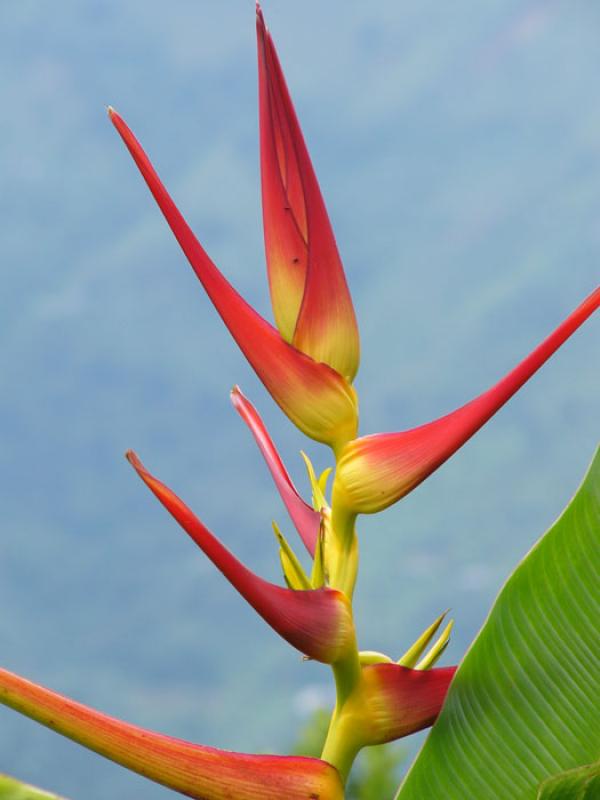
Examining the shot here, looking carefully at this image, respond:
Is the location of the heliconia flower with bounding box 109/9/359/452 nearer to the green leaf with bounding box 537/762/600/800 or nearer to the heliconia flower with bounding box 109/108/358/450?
the heliconia flower with bounding box 109/108/358/450

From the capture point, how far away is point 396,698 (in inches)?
13.4

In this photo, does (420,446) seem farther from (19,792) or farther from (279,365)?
(19,792)

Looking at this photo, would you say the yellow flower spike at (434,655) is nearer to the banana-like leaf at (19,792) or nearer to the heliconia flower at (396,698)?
the heliconia flower at (396,698)

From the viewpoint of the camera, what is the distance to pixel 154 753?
1.01ft

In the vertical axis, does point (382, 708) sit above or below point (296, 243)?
below

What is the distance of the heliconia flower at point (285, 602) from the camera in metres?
0.30

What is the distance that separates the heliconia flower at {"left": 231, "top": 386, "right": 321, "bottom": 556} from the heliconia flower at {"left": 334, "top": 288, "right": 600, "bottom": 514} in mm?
29

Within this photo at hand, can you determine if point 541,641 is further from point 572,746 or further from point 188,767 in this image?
point 188,767

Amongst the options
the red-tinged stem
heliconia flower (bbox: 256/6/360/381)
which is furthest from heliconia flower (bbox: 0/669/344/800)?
heliconia flower (bbox: 256/6/360/381)

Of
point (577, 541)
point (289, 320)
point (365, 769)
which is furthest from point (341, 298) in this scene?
point (365, 769)

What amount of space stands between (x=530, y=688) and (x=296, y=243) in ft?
0.58

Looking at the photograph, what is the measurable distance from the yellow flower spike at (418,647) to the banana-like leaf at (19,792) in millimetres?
118

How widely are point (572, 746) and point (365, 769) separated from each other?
1.60 meters

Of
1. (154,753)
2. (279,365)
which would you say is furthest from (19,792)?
(279,365)
